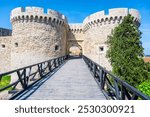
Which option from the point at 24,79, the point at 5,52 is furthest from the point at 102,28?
the point at 24,79

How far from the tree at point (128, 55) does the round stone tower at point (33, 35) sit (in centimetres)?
731

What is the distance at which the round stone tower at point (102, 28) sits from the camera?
20.1 meters

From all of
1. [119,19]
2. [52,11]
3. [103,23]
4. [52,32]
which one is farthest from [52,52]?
[119,19]

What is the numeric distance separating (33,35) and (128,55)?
32.5ft

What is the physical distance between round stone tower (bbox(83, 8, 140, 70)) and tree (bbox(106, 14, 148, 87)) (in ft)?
11.8

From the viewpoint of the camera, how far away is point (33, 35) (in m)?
20.3

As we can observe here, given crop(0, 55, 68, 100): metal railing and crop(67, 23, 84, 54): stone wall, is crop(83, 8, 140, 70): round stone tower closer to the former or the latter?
crop(67, 23, 84, 54): stone wall

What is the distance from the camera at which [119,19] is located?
65.8ft

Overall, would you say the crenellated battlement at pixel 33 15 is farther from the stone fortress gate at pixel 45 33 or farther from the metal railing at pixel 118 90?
the metal railing at pixel 118 90

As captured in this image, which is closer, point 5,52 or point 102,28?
point 102,28

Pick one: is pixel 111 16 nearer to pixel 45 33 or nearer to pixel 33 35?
pixel 45 33

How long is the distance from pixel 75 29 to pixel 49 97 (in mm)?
22176

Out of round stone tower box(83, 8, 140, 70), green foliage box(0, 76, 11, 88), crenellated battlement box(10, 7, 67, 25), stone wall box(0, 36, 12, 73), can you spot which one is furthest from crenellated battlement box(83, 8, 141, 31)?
green foliage box(0, 76, 11, 88)

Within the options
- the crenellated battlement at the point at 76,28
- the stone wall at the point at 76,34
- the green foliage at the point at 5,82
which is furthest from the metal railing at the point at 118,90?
the crenellated battlement at the point at 76,28
